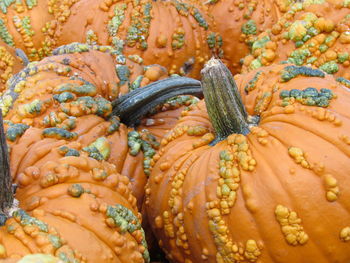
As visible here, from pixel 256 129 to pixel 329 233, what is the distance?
1.43 ft

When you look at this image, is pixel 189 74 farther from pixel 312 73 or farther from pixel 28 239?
pixel 28 239

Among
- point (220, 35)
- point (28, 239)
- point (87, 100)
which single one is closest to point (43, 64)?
point (87, 100)

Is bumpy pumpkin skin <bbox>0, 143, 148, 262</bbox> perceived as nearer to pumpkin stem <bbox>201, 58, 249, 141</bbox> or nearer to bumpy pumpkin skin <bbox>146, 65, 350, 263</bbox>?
bumpy pumpkin skin <bbox>146, 65, 350, 263</bbox>

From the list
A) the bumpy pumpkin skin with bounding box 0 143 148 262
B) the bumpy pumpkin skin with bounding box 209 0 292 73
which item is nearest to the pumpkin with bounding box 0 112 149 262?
the bumpy pumpkin skin with bounding box 0 143 148 262

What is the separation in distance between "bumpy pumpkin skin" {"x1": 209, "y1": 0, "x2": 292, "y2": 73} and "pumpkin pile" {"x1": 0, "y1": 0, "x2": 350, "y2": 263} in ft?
1.84

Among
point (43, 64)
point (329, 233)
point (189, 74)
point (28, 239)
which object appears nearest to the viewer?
point (28, 239)

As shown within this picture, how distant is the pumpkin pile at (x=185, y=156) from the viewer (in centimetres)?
157

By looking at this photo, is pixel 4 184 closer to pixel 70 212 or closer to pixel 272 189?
pixel 70 212

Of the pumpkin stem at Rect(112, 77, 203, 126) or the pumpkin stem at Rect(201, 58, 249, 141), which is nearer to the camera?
the pumpkin stem at Rect(201, 58, 249, 141)

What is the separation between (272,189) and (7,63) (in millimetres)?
1790

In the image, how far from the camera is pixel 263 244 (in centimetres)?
163

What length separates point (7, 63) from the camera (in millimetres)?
2758

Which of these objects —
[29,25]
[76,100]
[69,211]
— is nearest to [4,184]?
[69,211]

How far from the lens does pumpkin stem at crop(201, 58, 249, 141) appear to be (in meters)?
1.83
